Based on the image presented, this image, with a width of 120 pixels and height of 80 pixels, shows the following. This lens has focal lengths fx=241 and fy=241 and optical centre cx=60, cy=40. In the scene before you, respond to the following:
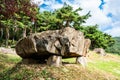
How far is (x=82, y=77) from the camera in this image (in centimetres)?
1409

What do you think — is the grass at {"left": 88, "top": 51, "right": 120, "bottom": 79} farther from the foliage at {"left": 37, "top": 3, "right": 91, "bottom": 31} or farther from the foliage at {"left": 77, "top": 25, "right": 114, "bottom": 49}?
the foliage at {"left": 77, "top": 25, "right": 114, "bottom": 49}

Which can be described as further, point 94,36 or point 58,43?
point 94,36

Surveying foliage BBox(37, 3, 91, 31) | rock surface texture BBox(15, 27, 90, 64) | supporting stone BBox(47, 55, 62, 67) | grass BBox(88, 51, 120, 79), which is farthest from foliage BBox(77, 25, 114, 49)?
supporting stone BBox(47, 55, 62, 67)

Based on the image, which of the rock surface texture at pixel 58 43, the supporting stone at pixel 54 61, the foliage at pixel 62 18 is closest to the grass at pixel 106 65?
the rock surface texture at pixel 58 43

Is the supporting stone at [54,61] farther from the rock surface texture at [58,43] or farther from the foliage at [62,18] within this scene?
the foliage at [62,18]

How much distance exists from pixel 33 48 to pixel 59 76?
2.88 m

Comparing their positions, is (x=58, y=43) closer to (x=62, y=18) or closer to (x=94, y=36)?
(x=62, y=18)

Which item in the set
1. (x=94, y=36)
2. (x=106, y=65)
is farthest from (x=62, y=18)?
(x=106, y=65)

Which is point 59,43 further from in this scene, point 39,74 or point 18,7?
point 18,7

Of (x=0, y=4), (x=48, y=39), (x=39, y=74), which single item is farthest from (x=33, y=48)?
(x=0, y=4)

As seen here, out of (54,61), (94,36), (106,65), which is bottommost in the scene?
(106,65)

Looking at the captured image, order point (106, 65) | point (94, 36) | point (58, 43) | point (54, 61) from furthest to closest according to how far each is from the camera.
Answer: point (94, 36) → point (106, 65) → point (54, 61) → point (58, 43)

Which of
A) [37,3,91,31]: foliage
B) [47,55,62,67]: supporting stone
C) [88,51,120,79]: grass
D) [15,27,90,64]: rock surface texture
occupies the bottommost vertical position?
[88,51,120,79]: grass

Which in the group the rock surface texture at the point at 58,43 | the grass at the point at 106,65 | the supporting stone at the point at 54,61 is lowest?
the grass at the point at 106,65
